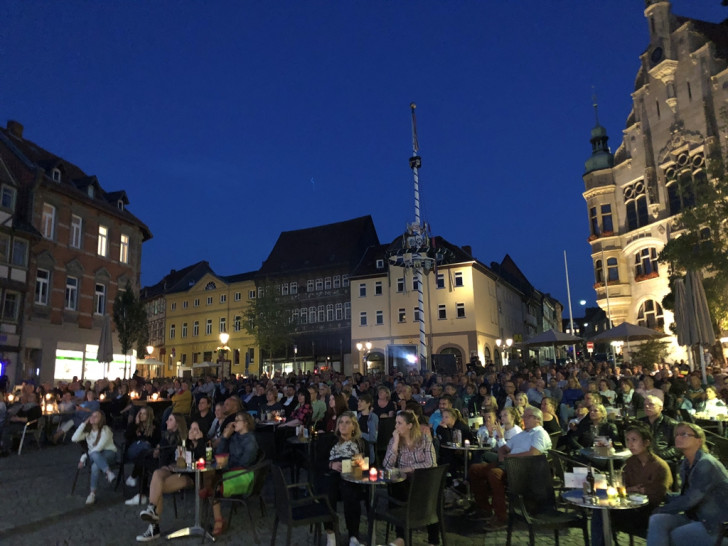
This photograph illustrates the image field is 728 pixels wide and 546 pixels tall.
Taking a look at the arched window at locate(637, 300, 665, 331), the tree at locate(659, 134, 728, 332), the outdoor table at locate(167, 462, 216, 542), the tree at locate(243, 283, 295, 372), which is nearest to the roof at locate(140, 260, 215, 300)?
the tree at locate(243, 283, 295, 372)

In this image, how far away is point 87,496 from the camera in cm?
845

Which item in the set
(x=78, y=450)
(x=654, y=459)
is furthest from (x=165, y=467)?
(x=78, y=450)

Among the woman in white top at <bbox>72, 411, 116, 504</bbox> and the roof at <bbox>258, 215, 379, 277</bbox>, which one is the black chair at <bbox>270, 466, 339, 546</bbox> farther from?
the roof at <bbox>258, 215, 379, 277</bbox>

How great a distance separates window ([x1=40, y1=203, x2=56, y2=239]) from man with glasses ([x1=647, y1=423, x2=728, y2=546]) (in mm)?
28268

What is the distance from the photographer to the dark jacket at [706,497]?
4.26 m

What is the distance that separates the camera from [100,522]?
7055 mm

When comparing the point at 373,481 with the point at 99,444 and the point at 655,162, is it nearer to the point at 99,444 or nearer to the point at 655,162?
the point at 99,444

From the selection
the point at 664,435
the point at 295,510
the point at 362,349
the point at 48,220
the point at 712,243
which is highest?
the point at 48,220

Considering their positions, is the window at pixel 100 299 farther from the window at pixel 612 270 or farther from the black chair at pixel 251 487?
the window at pixel 612 270

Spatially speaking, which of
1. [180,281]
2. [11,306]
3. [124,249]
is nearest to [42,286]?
[11,306]

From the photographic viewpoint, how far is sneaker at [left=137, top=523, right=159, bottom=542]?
6.26m

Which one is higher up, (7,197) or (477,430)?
(7,197)

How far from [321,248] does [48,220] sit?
28.7 meters

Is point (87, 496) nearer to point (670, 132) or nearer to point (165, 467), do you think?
point (165, 467)
